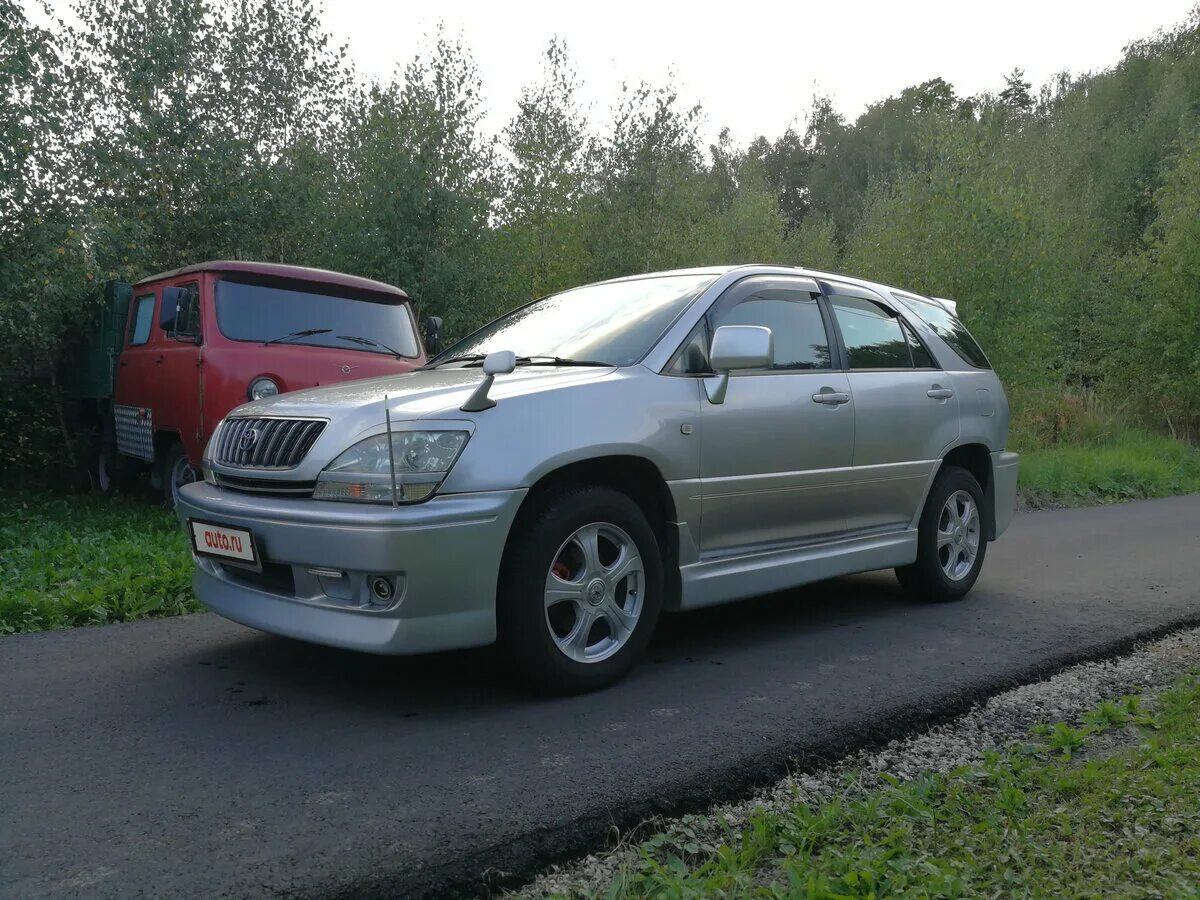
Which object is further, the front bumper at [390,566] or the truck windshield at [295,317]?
the truck windshield at [295,317]

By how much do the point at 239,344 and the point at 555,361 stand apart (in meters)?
4.06

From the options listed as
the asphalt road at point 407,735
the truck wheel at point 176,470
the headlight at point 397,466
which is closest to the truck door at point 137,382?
the truck wheel at point 176,470

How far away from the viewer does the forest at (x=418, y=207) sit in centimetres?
1058

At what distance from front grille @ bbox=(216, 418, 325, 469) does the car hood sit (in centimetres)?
5

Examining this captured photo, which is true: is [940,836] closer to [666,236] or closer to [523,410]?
[523,410]

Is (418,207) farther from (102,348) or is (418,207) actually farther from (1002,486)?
(1002,486)

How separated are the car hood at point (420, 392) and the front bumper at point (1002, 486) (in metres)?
3.20

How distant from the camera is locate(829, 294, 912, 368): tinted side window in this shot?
547cm

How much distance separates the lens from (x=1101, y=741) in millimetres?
3617

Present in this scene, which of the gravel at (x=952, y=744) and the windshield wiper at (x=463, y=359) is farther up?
the windshield wiper at (x=463, y=359)

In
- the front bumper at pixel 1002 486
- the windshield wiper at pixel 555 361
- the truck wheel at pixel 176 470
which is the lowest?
the front bumper at pixel 1002 486

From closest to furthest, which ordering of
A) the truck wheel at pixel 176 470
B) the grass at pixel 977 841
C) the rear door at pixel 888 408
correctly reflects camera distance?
the grass at pixel 977 841 → the rear door at pixel 888 408 → the truck wheel at pixel 176 470

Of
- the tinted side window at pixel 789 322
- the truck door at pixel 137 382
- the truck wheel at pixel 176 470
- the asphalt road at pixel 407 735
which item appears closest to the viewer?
the asphalt road at pixel 407 735

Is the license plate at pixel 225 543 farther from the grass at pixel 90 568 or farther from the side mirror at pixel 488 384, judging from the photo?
the grass at pixel 90 568
